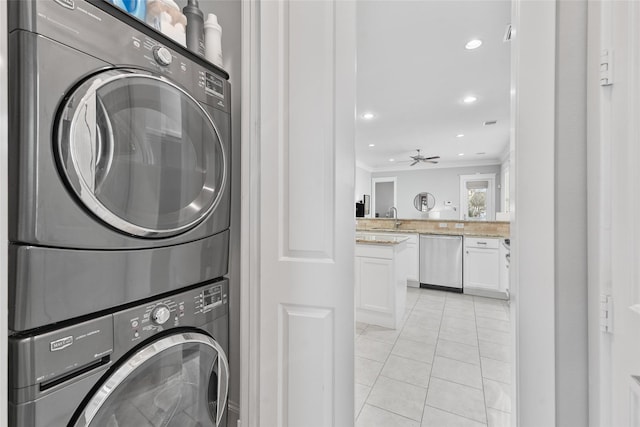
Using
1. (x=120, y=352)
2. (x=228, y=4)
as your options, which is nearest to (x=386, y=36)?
(x=228, y=4)

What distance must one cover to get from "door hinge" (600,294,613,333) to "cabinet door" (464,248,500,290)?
147 inches

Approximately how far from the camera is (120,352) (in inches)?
29.0

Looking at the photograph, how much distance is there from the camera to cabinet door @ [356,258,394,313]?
2885mm

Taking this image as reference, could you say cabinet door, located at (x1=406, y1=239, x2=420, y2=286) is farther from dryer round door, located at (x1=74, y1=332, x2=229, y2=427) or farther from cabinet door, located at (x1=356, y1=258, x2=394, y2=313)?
dryer round door, located at (x1=74, y1=332, x2=229, y2=427)

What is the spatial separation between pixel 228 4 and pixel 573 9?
1.35 metres

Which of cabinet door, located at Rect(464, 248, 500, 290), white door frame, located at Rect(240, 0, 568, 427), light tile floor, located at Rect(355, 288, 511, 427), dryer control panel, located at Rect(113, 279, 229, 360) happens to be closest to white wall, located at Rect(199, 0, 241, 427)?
dryer control panel, located at Rect(113, 279, 229, 360)

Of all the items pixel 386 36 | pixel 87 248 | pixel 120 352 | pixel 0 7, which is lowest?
pixel 120 352

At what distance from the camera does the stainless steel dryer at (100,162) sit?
23.3 inches

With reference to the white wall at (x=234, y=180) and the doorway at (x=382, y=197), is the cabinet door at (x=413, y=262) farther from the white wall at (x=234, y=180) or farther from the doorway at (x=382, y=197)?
the doorway at (x=382, y=197)

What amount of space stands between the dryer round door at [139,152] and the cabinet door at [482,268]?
425cm

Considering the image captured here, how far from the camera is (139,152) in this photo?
777 mm

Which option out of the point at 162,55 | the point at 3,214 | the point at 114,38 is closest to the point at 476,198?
the point at 162,55

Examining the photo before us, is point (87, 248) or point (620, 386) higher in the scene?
point (87, 248)

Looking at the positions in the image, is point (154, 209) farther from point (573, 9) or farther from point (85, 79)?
point (573, 9)
